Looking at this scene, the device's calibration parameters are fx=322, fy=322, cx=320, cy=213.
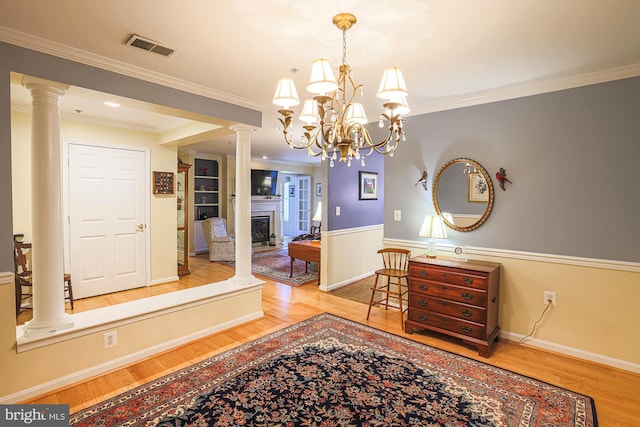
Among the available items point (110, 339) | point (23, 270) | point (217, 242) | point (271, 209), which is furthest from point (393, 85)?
point (271, 209)

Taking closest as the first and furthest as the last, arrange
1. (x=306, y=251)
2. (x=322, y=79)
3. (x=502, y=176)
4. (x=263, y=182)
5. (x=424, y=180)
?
(x=322, y=79)
(x=502, y=176)
(x=424, y=180)
(x=306, y=251)
(x=263, y=182)

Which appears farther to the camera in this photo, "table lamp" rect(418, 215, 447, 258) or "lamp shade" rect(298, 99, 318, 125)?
"table lamp" rect(418, 215, 447, 258)

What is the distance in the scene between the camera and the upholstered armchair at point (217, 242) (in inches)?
270

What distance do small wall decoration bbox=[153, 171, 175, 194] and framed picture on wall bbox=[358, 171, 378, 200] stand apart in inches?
121

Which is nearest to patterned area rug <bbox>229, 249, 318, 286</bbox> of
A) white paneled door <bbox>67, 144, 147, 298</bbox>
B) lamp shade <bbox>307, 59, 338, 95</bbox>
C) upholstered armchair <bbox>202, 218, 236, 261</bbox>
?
upholstered armchair <bbox>202, 218, 236, 261</bbox>

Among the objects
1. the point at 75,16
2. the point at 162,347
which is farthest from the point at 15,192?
the point at 75,16

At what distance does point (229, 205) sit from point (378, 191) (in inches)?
158

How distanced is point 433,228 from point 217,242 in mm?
4832

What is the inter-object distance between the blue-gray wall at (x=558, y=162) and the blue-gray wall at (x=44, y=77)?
282 cm

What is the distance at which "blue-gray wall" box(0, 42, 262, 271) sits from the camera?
2078 millimetres

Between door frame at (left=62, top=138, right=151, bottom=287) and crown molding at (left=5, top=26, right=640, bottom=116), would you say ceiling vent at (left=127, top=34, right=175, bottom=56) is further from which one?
door frame at (left=62, top=138, right=151, bottom=287)

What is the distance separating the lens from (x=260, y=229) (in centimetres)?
866

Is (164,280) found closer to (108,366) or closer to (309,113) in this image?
(108,366)

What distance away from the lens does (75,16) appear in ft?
6.17
